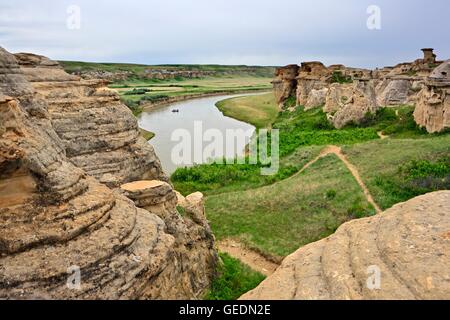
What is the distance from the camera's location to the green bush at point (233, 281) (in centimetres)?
1385

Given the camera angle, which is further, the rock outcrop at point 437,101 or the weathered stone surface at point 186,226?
the rock outcrop at point 437,101

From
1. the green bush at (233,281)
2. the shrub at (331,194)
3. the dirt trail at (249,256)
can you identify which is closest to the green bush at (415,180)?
the shrub at (331,194)

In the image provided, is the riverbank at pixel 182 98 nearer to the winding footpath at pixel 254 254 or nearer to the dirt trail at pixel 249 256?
the winding footpath at pixel 254 254

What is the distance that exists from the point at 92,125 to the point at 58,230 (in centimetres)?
869

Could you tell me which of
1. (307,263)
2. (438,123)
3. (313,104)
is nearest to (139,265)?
(307,263)

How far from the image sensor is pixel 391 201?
19547 millimetres

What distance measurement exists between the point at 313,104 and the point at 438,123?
19764 millimetres

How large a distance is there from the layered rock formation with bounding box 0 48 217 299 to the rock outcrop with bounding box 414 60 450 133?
23334 mm

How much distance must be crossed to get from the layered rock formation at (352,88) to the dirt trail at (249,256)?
16.4 m

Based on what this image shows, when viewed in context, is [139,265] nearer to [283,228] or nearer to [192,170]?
[283,228]

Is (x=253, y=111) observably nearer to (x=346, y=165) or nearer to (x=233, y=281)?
(x=346, y=165)

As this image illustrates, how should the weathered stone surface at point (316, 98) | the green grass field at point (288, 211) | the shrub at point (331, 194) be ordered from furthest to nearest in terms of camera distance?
the weathered stone surface at point (316, 98)
the shrub at point (331, 194)
the green grass field at point (288, 211)

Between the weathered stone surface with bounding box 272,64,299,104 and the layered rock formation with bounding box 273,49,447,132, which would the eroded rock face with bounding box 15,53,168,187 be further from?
the weathered stone surface with bounding box 272,64,299,104

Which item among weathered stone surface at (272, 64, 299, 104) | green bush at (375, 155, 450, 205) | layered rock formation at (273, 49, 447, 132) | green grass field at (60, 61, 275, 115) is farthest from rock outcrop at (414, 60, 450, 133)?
green grass field at (60, 61, 275, 115)
